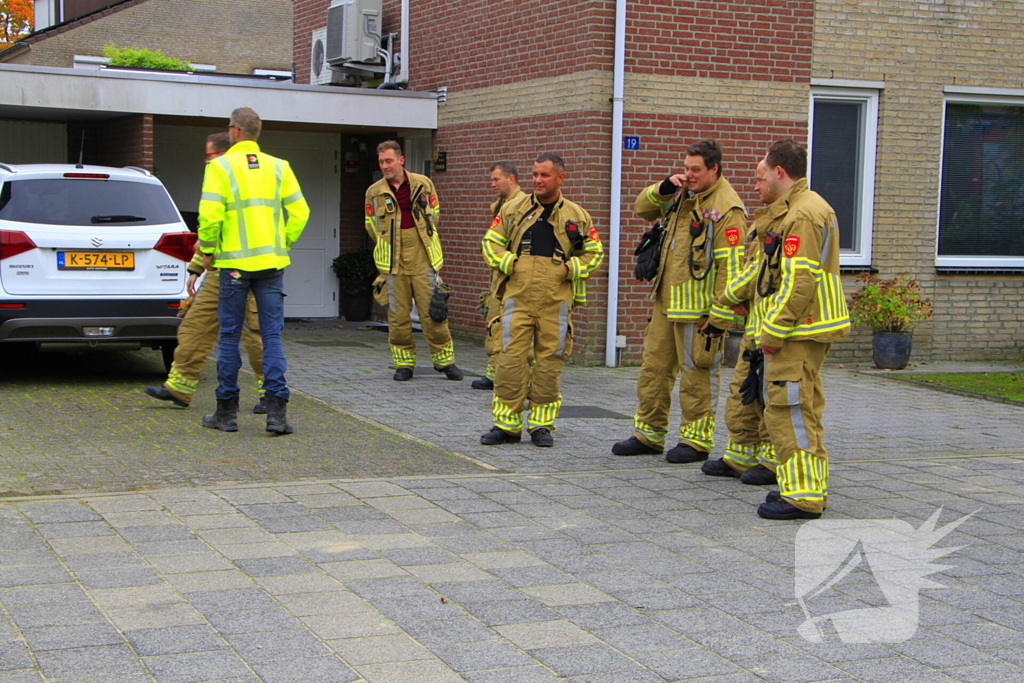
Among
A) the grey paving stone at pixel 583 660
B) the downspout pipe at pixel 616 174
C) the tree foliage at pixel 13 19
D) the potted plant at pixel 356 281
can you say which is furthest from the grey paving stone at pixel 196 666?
the tree foliage at pixel 13 19

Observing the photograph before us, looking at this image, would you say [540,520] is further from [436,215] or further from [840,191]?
[840,191]

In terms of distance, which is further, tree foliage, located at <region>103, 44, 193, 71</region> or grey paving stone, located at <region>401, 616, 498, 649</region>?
tree foliage, located at <region>103, 44, 193, 71</region>

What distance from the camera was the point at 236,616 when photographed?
4574 millimetres

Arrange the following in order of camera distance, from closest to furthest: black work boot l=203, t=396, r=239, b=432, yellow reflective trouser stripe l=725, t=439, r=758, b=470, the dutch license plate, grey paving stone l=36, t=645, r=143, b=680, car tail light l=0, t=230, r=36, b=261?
grey paving stone l=36, t=645, r=143, b=680, yellow reflective trouser stripe l=725, t=439, r=758, b=470, black work boot l=203, t=396, r=239, b=432, car tail light l=0, t=230, r=36, b=261, the dutch license plate

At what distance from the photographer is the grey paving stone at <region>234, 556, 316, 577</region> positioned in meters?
5.12

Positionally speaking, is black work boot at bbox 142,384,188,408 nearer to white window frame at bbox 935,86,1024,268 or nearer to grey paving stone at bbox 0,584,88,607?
grey paving stone at bbox 0,584,88,607

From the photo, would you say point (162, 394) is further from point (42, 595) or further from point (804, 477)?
point (804, 477)

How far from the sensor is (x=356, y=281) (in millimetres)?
17094

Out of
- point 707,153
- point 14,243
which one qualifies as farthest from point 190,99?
point 707,153

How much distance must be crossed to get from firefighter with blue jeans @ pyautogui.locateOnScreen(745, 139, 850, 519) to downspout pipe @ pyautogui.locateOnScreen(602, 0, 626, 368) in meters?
6.36

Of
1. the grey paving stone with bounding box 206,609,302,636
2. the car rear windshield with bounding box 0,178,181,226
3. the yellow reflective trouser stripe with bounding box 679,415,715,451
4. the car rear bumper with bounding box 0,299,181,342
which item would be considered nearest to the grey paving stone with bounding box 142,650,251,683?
the grey paving stone with bounding box 206,609,302,636

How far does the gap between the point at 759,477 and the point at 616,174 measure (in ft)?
20.5

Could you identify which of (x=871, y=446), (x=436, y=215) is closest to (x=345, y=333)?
(x=436, y=215)

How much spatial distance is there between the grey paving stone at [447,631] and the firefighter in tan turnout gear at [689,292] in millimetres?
3201
